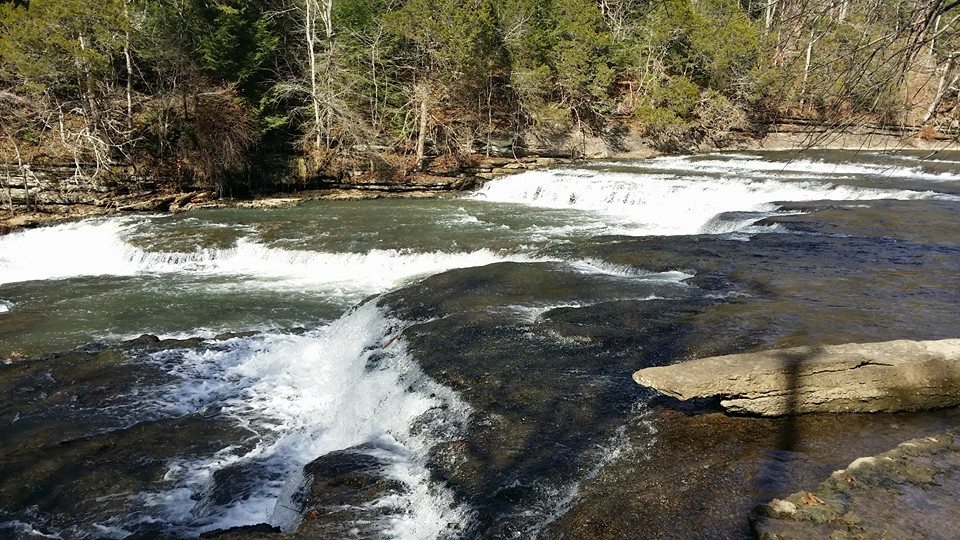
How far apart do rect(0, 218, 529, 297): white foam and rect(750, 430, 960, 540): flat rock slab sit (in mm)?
8474

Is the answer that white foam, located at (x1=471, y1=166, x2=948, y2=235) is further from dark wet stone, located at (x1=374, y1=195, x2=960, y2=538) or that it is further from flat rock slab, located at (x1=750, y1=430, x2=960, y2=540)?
flat rock slab, located at (x1=750, y1=430, x2=960, y2=540)

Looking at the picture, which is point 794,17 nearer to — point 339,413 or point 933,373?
point 933,373

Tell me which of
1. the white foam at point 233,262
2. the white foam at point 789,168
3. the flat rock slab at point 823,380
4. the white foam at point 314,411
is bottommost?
the white foam at point 314,411

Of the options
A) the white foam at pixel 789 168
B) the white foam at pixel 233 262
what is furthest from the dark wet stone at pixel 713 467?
the white foam at pixel 789 168

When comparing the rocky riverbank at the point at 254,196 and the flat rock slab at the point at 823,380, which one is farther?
the rocky riverbank at the point at 254,196

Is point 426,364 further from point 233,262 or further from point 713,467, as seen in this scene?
point 233,262

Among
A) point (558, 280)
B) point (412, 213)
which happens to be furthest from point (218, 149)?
point (558, 280)

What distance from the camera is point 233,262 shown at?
13539mm

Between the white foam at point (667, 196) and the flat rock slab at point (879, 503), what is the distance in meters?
10.2

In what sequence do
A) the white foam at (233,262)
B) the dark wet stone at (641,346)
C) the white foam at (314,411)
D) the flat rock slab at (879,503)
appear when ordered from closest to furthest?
1. the flat rock slab at (879,503)
2. the dark wet stone at (641,346)
3. the white foam at (314,411)
4. the white foam at (233,262)

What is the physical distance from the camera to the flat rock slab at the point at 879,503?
3242mm

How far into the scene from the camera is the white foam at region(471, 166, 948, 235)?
1528cm

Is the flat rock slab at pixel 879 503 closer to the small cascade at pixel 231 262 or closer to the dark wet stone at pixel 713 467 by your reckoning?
the dark wet stone at pixel 713 467

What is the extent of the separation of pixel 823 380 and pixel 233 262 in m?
12.1
